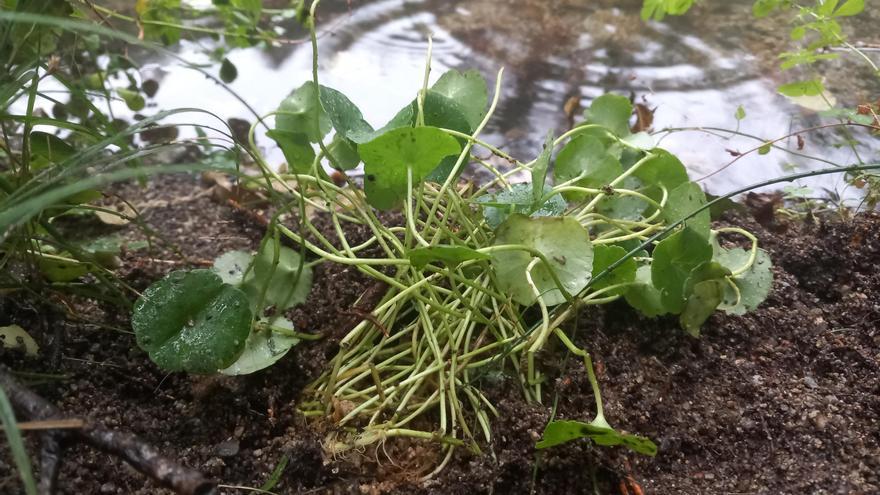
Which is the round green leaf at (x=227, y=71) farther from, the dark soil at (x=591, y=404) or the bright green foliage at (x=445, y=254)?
the bright green foliage at (x=445, y=254)

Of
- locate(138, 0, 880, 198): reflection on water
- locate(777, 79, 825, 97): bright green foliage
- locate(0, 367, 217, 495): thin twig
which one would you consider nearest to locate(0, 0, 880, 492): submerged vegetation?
locate(0, 367, 217, 495): thin twig

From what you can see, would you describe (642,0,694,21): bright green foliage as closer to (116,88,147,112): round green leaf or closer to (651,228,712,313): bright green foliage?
(651,228,712,313): bright green foliage

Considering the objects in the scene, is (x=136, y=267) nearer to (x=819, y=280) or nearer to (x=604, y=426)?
(x=604, y=426)

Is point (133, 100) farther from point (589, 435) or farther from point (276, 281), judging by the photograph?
point (589, 435)

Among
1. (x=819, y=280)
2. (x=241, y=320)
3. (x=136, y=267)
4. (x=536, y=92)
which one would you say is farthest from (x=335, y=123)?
(x=536, y=92)

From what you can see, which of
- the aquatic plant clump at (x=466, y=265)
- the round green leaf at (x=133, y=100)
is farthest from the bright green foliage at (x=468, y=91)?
the round green leaf at (x=133, y=100)

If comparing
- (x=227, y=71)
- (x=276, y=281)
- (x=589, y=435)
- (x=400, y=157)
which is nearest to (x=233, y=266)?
(x=276, y=281)
